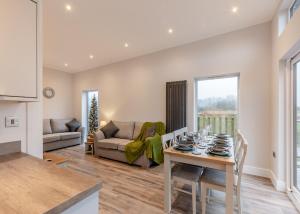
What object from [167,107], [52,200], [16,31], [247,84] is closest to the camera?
[52,200]

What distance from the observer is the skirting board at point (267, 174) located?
260 centimetres

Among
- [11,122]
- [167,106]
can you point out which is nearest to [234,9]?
[167,106]

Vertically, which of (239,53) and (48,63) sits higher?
(48,63)

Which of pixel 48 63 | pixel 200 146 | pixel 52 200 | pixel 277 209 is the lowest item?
pixel 277 209

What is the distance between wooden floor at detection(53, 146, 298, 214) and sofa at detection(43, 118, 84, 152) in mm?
1903

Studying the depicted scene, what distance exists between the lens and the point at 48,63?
17.6ft

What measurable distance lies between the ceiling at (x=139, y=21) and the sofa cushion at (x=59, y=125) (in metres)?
2.41

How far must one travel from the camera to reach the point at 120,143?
3969mm

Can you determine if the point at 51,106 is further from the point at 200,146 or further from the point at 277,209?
the point at 277,209

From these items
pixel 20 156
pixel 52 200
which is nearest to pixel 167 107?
pixel 20 156

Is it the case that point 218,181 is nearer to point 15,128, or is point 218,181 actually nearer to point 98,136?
point 15,128

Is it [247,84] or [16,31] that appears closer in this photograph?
[16,31]

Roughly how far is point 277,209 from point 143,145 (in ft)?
8.00

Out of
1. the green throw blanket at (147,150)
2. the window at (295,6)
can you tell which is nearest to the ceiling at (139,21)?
the window at (295,6)
